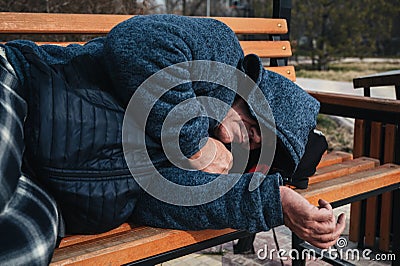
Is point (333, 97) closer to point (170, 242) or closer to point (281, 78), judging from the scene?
point (281, 78)

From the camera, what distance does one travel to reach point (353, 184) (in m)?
2.13

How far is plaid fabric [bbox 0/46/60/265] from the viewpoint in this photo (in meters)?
1.25

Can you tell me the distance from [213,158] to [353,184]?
732 mm

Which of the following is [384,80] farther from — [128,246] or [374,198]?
[128,246]

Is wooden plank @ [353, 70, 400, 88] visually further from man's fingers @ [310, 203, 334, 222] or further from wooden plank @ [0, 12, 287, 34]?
man's fingers @ [310, 203, 334, 222]

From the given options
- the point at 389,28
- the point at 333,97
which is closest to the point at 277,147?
the point at 333,97

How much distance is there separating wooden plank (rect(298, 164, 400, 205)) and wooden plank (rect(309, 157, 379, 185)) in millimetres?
48

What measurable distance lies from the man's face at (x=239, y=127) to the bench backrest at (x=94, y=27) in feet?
2.92

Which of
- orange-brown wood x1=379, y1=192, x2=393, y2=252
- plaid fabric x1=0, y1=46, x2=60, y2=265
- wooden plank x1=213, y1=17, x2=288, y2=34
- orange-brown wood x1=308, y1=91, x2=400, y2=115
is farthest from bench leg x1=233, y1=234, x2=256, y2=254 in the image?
plaid fabric x1=0, y1=46, x2=60, y2=265

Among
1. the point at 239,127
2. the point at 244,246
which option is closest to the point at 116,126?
the point at 239,127

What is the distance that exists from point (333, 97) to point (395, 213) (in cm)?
63

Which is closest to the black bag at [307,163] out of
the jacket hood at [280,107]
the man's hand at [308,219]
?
the jacket hood at [280,107]

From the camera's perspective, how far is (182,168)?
5.24ft

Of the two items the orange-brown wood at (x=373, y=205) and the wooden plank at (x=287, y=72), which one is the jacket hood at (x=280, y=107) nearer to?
the wooden plank at (x=287, y=72)
